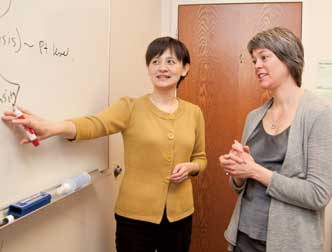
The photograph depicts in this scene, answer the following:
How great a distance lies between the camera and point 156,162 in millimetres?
1384

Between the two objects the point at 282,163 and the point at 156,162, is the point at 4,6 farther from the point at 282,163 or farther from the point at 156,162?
the point at 282,163

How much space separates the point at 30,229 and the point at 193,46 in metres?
1.79

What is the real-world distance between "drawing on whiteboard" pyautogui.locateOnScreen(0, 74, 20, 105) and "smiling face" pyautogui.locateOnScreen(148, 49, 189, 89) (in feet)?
2.03

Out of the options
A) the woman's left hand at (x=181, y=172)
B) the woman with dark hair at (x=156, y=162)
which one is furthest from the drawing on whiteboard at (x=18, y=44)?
the woman's left hand at (x=181, y=172)

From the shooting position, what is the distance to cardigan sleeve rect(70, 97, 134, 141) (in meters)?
1.18

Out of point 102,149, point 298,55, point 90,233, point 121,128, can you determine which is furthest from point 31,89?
point 298,55

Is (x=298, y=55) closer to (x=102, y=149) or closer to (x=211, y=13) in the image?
(x=102, y=149)

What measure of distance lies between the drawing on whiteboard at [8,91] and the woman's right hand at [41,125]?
0.03 m

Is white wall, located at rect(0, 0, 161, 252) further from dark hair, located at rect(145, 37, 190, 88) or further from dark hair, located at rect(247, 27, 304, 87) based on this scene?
dark hair, located at rect(247, 27, 304, 87)

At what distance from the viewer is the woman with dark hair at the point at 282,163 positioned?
43.1 inches

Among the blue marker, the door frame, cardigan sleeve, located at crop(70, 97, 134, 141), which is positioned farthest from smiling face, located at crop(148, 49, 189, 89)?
the door frame

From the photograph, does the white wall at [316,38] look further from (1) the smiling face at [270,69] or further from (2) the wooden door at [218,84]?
(1) the smiling face at [270,69]

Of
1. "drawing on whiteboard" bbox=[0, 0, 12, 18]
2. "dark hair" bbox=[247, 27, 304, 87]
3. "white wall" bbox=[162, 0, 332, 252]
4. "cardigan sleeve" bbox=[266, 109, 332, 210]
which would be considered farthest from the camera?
"white wall" bbox=[162, 0, 332, 252]

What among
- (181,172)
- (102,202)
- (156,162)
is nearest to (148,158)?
(156,162)
